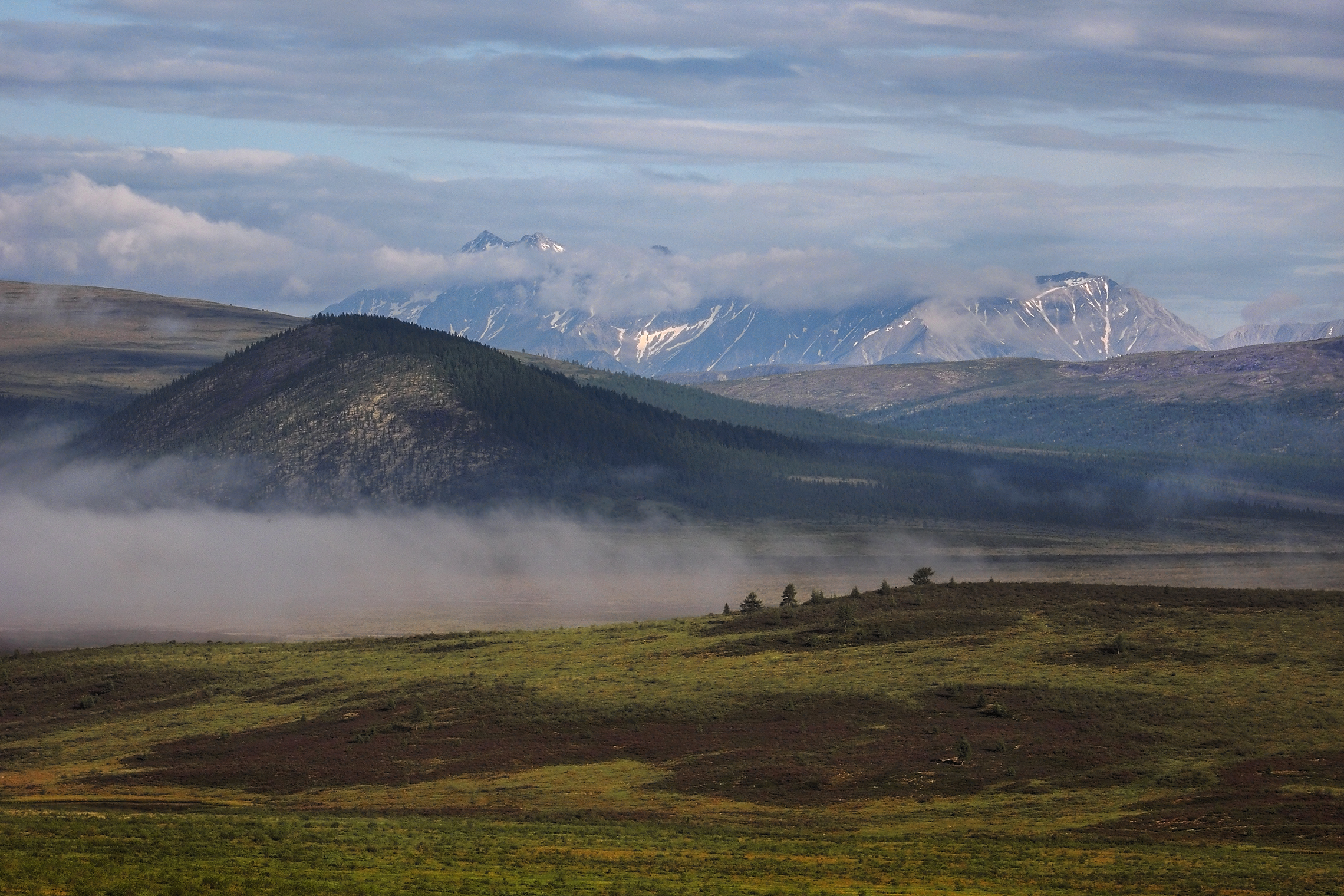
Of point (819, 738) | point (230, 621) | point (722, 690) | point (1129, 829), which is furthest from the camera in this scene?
point (230, 621)

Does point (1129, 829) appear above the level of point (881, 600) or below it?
below

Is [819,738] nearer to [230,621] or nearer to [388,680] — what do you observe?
[388,680]

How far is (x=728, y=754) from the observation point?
8525cm

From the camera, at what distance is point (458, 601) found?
19362 cm

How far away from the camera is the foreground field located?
55.6 meters

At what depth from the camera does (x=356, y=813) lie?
7112 centimetres

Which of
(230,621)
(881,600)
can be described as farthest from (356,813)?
(230,621)

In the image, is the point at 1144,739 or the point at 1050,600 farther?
the point at 1050,600

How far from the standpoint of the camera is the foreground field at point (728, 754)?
5556 centimetres

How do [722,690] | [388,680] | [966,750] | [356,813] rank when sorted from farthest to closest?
[388,680]
[722,690]
[966,750]
[356,813]

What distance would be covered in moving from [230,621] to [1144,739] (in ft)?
378

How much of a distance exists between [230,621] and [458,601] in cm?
2988

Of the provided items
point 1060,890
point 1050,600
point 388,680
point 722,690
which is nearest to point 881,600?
point 1050,600

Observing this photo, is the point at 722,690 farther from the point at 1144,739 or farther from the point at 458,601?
the point at 458,601
